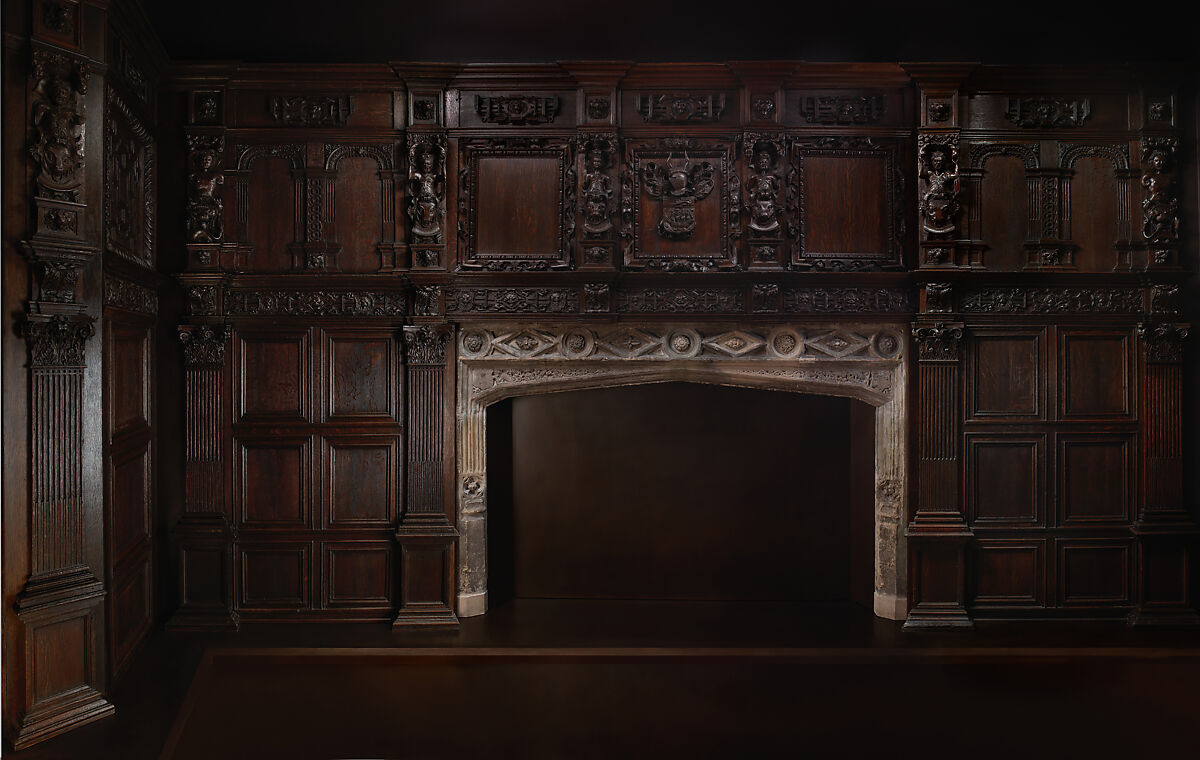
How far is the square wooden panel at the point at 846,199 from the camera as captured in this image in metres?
4.91

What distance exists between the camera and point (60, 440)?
3.67 metres

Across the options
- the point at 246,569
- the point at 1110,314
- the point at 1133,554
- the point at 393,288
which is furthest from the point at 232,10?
the point at 1133,554

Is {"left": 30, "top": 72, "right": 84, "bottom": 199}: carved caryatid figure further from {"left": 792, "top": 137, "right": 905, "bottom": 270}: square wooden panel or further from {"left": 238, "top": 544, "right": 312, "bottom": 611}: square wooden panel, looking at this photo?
{"left": 792, "top": 137, "right": 905, "bottom": 270}: square wooden panel

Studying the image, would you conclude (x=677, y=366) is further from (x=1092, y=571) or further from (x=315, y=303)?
(x=1092, y=571)

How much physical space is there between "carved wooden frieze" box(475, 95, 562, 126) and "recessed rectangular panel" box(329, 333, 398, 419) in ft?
5.31

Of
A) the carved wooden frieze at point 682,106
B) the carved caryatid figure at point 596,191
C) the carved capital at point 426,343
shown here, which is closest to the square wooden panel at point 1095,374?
the carved wooden frieze at point 682,106

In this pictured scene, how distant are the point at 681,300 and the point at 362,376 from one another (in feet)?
7.14

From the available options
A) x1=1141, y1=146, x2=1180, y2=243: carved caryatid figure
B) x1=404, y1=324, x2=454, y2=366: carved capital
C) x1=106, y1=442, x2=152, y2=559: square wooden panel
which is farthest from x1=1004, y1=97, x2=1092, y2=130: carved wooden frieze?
x1=106, y1=442, x2=152, y2=559: square wooden panel

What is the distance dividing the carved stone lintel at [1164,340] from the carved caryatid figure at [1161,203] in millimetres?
562

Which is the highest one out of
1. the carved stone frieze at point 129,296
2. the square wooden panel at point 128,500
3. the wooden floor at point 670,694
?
the carved stone frieze at point 129,296

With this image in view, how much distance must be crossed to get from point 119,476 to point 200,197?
1814 mm

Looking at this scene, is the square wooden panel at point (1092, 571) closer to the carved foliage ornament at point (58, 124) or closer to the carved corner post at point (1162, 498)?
the carved corner post at point (1162, 498)

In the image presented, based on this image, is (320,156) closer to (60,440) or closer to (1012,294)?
(60,440)

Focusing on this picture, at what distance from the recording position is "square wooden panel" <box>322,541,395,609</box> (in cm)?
492
